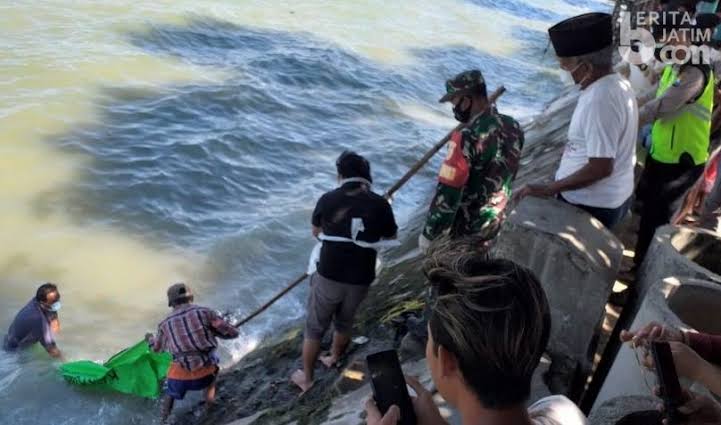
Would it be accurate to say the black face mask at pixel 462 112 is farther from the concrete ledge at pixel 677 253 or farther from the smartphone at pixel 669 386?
the smartphone at pixel 669 386

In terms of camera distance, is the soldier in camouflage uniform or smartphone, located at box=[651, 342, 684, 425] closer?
smartphone, located at box=[651, 342, 684, 425]

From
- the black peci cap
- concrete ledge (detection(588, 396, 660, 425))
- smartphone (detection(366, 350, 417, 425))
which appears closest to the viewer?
smartphone (detection(366, 350, 417, 425))

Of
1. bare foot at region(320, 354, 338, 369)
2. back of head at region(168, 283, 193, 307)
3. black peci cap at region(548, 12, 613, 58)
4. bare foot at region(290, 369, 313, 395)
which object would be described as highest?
black peci cap at region(548, 12, 613, 58)

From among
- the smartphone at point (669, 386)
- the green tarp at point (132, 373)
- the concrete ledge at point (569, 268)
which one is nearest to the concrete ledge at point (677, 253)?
the concrete ledge at point (569, 268)

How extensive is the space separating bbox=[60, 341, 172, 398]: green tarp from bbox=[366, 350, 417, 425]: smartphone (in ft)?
14.3

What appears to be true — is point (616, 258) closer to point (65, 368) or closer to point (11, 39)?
point (65, 368)

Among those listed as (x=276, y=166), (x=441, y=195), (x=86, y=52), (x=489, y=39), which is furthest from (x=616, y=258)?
(x=489, y=39)

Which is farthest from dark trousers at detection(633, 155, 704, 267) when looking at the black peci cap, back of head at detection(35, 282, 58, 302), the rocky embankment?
back of head at detection(35, 282, 58, 302)

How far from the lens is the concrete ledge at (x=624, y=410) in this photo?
229 cm

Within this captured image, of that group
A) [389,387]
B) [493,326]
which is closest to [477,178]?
[389,387]

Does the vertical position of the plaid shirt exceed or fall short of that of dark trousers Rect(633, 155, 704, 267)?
it falls short

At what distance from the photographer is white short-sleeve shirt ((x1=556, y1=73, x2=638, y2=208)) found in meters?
3.58

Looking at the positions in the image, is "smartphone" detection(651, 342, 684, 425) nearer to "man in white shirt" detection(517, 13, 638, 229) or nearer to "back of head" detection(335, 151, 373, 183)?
"man in white shirt" detection(517, 13, 638, 229)

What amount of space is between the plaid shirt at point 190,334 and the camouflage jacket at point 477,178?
Result: 1.90 m
